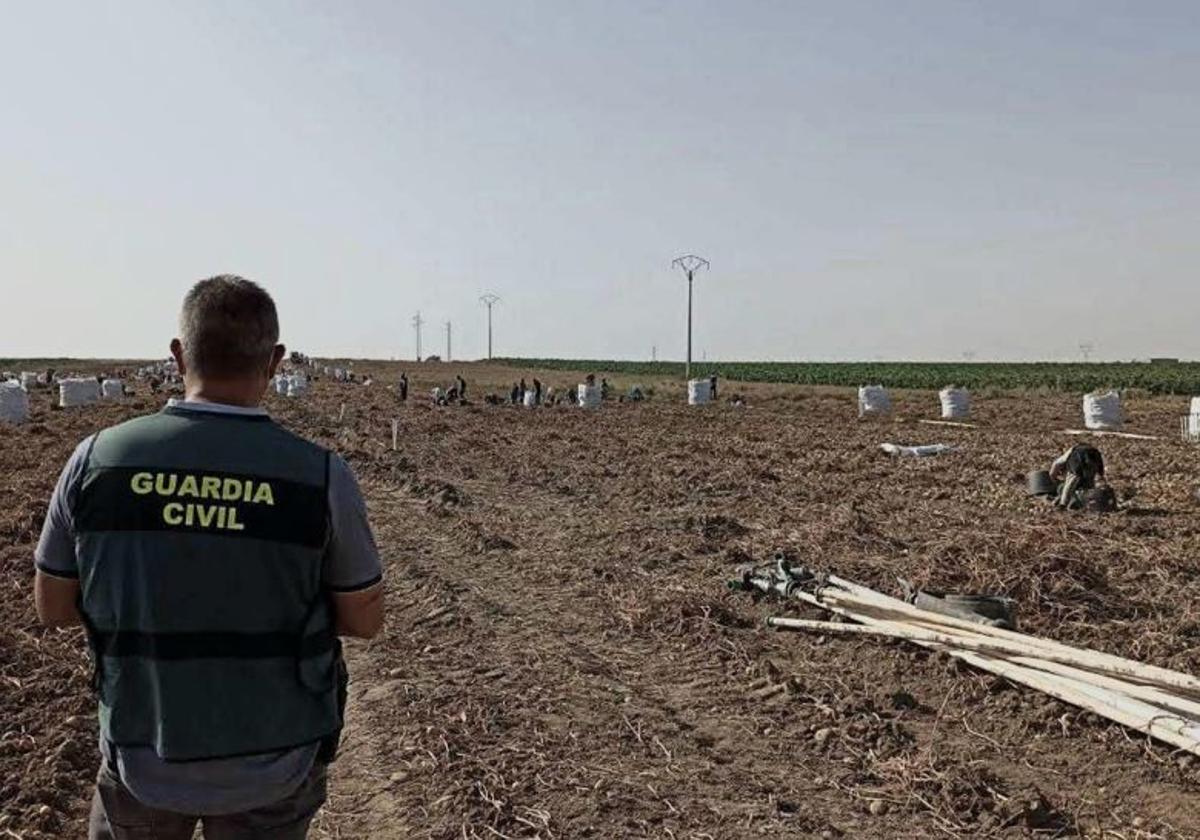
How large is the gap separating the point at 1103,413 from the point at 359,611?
2425 centimetres

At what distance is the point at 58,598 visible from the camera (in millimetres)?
2113

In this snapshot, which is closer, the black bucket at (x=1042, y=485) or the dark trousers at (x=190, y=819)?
the dark trousers at (x=190, y=819)

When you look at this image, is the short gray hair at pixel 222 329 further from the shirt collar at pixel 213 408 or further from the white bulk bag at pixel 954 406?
the white bulk bag at pixel 954 406

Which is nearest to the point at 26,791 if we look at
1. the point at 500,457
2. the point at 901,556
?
the point at 901,556

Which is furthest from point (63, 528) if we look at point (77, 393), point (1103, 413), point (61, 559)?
point (77, 393)

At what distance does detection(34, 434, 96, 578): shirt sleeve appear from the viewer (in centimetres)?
200

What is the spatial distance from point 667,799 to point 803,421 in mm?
23933

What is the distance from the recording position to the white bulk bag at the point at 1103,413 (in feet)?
74.9

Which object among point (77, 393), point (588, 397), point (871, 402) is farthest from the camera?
point (588, 397)

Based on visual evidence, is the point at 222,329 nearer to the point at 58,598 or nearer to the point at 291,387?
the point at 58,598

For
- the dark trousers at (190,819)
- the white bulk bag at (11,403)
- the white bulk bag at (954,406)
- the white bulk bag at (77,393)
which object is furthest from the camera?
the white bulk bag at (77,393)

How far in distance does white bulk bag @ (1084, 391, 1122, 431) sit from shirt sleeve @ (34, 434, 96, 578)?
80.3 feet

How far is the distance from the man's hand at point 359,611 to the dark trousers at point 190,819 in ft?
1.10

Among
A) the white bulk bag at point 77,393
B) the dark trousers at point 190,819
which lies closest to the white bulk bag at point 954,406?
the dark trousers at point 190,819
